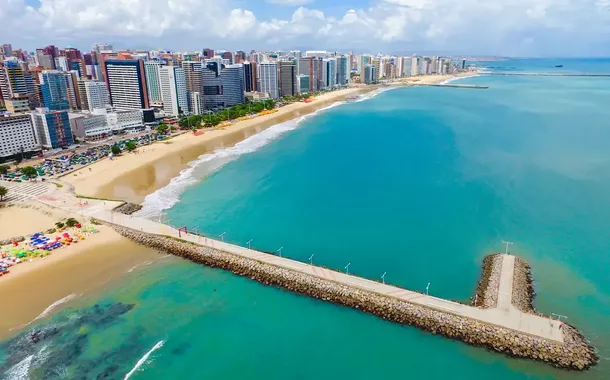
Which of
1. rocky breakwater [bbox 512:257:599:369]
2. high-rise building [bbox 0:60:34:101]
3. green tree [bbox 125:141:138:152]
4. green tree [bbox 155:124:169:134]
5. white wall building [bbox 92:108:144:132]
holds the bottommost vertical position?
rocky breakwater [bbox 512:257:599:369]

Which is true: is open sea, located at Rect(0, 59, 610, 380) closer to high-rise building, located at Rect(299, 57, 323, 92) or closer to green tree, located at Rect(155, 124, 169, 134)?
green tree, located at Rect(155, 124, 169, 134)

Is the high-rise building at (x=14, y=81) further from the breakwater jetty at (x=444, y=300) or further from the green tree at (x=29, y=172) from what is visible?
the breakwater jetty at (x=444, y=300)

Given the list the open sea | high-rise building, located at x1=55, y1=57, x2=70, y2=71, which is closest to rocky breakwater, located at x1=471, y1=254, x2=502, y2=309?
the open sea

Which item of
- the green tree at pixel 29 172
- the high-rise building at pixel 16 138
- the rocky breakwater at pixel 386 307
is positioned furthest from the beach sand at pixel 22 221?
the high-rise building at pixel 16 138

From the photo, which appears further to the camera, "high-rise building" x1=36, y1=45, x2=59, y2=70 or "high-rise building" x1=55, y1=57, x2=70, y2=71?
"high-rise building" x1=36, y1=45, x2=59, y2=70

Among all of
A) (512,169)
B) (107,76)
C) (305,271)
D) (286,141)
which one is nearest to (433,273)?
(305,271)

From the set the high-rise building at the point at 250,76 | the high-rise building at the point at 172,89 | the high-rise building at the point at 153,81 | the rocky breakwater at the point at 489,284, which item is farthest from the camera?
the high-rise building at the point at 250,76
